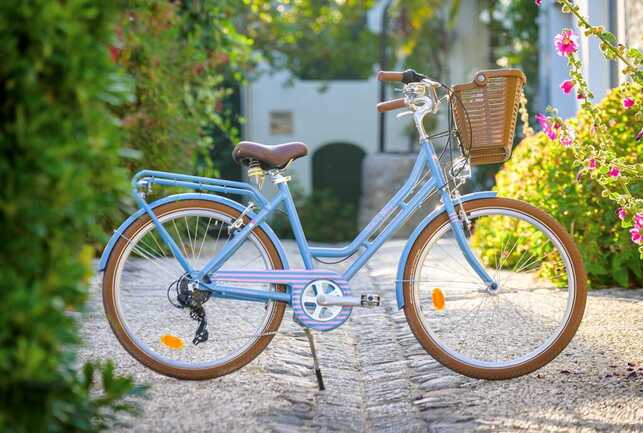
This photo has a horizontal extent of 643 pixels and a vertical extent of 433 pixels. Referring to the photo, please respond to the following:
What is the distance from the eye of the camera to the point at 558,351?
3736mm

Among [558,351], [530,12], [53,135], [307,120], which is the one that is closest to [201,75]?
[558,351]

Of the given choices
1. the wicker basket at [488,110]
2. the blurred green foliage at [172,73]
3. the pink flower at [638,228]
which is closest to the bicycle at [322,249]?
the wicker basket at [488,110]

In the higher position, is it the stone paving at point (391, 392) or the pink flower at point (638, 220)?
the pink flower at point (638, 220)

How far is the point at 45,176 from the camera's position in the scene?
2.27 meters

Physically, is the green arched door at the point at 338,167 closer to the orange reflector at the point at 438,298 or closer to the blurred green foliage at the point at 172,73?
the blurred green foliage at the point at 172,73

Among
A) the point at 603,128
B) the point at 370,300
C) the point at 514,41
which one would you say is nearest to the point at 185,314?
the point at 370,300

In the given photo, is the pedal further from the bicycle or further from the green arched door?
the green arched door

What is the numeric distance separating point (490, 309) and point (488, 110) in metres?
0.90

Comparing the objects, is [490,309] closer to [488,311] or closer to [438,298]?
[488,311]

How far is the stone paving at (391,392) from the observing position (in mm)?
3254

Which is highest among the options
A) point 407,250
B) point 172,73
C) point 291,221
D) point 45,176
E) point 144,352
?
point 172,73

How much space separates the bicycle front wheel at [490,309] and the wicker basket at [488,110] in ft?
0.72

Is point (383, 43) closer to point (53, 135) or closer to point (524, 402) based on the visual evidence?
point (524, 402)

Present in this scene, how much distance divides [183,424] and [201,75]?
18.0 ft
